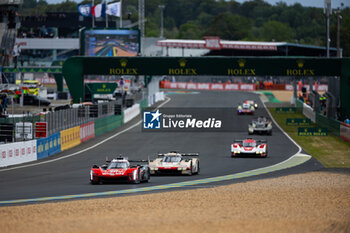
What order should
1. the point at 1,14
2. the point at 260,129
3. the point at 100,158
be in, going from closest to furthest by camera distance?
1. the point at 100,158
2. the point at 260,129
3. the point at 1,14

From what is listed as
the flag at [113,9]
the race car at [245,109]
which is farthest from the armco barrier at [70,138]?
the flag at [113,9]

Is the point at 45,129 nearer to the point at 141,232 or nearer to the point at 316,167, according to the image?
the point at 316,167

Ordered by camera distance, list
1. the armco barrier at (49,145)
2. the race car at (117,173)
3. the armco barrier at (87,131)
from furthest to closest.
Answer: the armco barrier at (87,131) → the armco barrier at (49,145) → the race car at (117,173)

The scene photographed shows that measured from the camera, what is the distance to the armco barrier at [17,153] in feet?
112

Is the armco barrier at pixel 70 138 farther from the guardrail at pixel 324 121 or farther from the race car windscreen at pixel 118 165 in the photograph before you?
the guardrail at pixel 324 121

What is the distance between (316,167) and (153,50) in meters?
97.9

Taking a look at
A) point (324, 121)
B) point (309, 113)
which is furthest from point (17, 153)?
point (309, 113)

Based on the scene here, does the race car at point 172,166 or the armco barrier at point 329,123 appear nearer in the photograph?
the race car at point 172,166

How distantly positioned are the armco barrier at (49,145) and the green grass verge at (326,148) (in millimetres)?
15279

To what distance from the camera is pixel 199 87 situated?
12450 cm

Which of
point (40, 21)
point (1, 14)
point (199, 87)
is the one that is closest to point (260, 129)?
point (1, 14)

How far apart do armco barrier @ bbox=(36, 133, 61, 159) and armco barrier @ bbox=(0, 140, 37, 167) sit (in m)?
0.73

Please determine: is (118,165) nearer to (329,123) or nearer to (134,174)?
(134,174)

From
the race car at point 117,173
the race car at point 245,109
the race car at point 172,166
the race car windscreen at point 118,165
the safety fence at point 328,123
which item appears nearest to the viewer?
the race car at point 117,173
